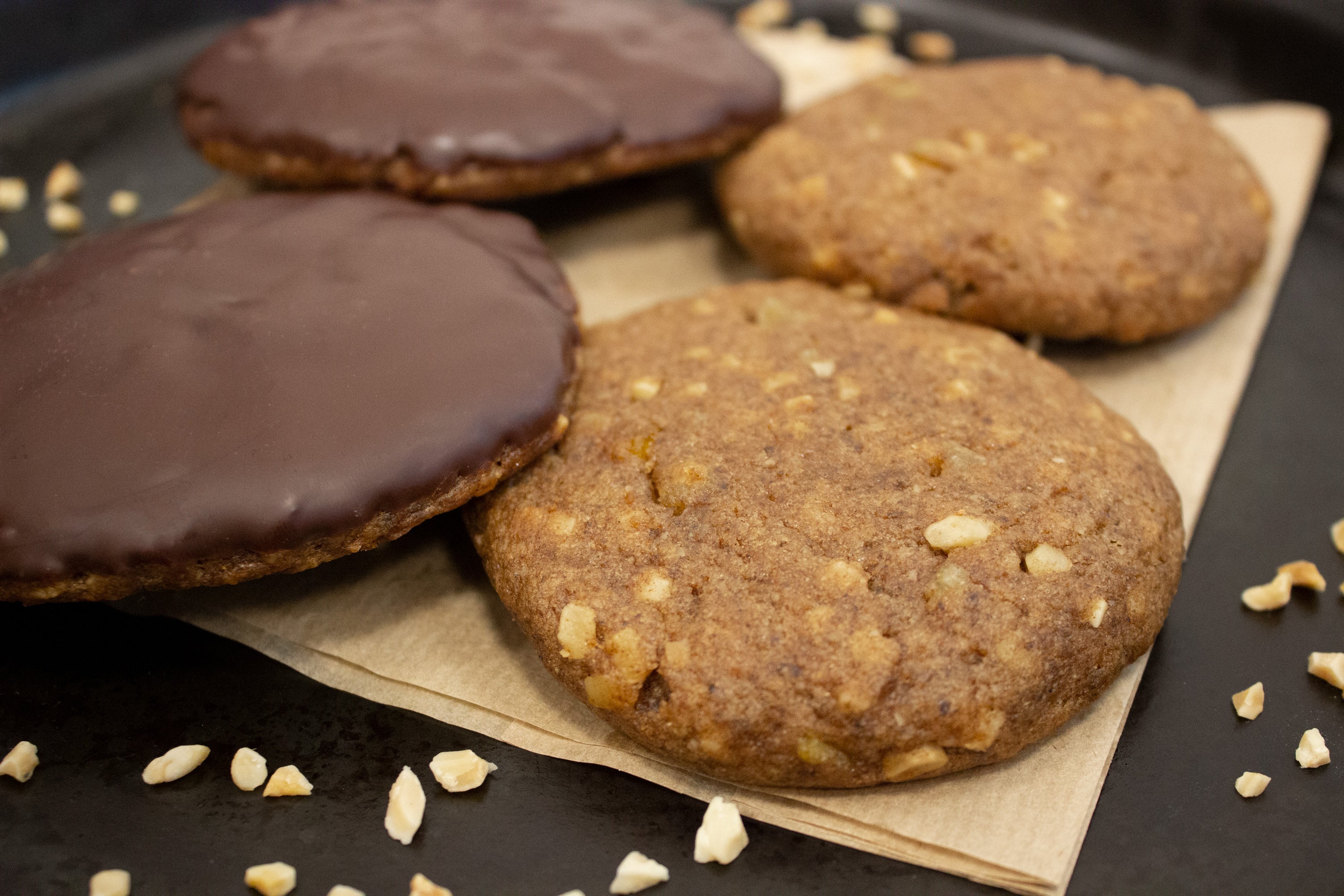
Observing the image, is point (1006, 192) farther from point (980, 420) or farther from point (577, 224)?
point (577, 224)

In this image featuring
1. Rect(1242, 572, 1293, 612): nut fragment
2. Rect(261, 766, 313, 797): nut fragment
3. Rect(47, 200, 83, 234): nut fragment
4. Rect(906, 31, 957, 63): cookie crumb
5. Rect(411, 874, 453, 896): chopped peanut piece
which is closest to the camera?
Rect(411, 874, 453, 896): chopped peanut piece

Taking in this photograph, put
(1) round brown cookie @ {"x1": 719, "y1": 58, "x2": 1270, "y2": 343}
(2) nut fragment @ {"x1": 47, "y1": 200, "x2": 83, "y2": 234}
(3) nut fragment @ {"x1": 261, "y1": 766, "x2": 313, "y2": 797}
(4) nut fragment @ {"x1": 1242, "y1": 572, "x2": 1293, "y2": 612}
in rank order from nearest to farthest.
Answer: (3) nut fragment @ {"x1": 261, "y1": 766, "x2": 313, "y2": 797} < (4) nut fragment @ {"x1": 1242, "y1": 572, "x2": 1293, "y2": 612} < (1) round brown cookie @ {"x1": 719, "y1": 58, "x2": 1270, "y2": 343} < (2) nut fragment @ {"x1": 47, "y1": 200, "x2": 83, "y2": 234}

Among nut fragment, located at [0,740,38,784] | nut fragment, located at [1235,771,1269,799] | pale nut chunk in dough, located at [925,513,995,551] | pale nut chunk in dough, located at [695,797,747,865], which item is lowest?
nut fragment, located at [0,740,38,784]

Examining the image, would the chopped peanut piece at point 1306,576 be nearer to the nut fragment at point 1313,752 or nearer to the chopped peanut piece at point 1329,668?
the chopped peanut piece at point 1329,668

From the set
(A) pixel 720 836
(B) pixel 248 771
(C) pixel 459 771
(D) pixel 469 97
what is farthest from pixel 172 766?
(D) pixel 469 97

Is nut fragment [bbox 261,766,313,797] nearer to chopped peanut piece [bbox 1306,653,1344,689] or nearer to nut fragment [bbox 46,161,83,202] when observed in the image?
chopped peanut piece [bbox 1306,653,1344,689]

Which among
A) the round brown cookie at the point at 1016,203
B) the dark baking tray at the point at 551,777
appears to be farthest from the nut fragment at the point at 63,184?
the round brown cookie at the point at 1016,203

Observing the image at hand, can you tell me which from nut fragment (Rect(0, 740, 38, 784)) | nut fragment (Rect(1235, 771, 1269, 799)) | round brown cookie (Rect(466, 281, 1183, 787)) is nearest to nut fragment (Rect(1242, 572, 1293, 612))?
round brown cookie (Rect(466, 281, 1183, 787))
